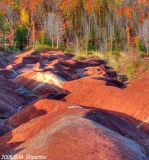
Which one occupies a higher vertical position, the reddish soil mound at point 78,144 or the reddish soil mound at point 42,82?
the reddish soil mound at point 78,144

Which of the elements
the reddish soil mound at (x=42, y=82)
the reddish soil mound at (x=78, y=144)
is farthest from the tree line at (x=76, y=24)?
the reddish soil mound at (x=78, y=144)

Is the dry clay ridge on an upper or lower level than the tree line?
lower

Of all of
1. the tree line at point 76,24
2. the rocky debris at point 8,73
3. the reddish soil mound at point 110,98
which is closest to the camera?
the reddish soil mound at point 110,98

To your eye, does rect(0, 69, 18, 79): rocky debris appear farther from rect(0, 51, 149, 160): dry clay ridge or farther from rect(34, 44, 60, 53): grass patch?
rect(34, 44, 60, 53): grass patch

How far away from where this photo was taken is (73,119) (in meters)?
15.3

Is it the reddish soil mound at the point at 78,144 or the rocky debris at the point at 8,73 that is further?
the rocky debris at the point at 8,73

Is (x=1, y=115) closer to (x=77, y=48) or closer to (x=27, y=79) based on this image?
(x=27, y=79)

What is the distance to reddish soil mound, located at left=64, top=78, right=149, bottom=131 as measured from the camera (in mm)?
23406

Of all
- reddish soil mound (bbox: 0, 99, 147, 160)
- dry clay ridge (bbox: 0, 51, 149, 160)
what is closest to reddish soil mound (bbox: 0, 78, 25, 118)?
dry clay ridge (bbox: 0, 51, 149, 160)

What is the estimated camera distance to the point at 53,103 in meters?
23.8

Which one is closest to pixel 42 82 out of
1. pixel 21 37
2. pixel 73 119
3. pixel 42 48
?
pixel 73 119

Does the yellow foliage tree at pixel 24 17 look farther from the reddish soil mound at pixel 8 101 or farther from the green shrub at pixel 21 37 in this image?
the reddish soil mound at pixel 8 101

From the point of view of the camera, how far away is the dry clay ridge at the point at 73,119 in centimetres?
1312

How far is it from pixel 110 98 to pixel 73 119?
36.7ft
